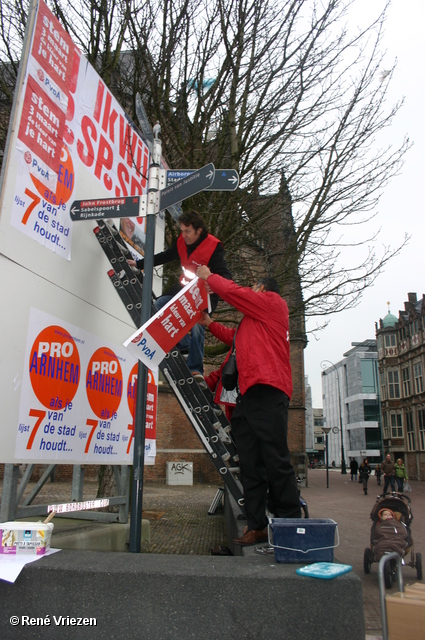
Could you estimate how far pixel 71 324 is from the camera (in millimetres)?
4629

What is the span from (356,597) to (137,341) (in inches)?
79.2

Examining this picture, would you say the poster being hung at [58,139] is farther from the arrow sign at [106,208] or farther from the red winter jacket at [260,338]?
the red winter jacket at [260,338]

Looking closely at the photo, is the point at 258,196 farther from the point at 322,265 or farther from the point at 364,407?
the point at 364,407

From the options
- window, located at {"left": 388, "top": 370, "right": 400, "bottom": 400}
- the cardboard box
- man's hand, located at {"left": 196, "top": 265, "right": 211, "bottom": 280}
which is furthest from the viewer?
window, located at {"left": 388, "top": 370, "right": 400, "bottom": 400}

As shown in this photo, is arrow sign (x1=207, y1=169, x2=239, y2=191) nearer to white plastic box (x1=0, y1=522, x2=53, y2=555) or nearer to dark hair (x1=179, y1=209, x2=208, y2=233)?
dark hair (x1=179, y1=209, x2=208, y2=233)

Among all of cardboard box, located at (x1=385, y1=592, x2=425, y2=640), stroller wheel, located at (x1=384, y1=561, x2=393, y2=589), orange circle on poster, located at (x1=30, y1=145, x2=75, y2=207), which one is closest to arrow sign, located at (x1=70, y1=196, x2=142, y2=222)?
orange circle on poster, located at (x1=30, y1=145, x2=75, y2=207)

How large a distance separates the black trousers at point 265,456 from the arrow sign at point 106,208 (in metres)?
1.79

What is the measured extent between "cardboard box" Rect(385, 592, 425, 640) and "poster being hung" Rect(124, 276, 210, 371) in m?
1.98

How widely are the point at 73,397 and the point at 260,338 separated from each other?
185cm

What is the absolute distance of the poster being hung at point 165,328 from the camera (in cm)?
352

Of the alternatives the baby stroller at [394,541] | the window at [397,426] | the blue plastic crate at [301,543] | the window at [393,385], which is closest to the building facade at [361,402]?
the window at [393,385]

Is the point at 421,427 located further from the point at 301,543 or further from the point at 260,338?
the point at 301,543

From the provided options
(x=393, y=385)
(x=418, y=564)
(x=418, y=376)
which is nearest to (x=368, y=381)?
(x=393, y=385)

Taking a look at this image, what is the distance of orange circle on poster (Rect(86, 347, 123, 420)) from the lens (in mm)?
4938
